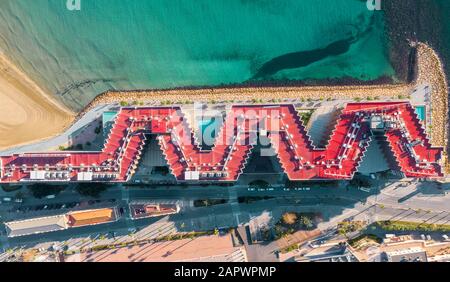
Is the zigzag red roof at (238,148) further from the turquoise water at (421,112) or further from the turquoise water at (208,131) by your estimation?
the turquoise water at (421,112)

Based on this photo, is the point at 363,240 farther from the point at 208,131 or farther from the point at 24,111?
the point at 24,111

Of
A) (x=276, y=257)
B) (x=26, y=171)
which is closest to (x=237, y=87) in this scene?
(x=276, y=257)

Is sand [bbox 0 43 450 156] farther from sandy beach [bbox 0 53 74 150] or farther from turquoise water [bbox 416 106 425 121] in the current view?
turquoise water [bbox 416 106 425 121]

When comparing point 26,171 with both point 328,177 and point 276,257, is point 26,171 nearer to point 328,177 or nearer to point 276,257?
point 276,257

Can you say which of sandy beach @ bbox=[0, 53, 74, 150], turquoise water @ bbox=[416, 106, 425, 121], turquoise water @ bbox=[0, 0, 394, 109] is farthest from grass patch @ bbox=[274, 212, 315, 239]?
sandy beach @ bbox=[0, 53, 74, 150]

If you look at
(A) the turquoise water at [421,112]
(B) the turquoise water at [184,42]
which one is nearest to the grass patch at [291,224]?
(A) the turquoise water at [421,112]

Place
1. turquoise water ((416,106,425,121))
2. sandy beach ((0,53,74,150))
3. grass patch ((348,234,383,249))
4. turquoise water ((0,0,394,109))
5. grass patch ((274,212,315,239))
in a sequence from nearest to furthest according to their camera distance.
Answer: turquoise water ((416,106,425,121))
grass patch ((348,234,383,249))
grass patch ((274,212,315,239))
turquoise water ((0,0,394,109))
sandy beach ((0,53,74,150))
